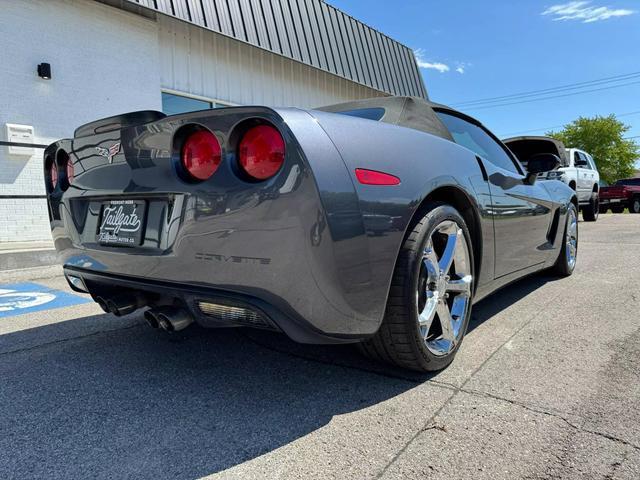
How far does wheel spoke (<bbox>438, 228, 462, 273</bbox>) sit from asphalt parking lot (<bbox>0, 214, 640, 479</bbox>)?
0.51m

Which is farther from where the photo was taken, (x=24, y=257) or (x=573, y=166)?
(x=573, y=166)

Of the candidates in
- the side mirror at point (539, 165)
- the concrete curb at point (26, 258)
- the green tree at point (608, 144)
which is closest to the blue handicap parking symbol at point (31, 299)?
the concrete curb at point (26, 258)

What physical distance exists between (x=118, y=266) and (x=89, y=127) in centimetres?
73

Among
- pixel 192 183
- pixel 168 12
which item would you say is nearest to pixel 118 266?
pixel 192 183

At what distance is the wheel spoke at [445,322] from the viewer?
2152 millimetres

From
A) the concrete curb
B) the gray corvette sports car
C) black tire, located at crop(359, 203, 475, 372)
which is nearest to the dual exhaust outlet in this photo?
Result: the gray corvette sports car

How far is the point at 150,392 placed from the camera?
1968mm

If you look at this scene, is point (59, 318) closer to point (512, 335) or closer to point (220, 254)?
point (220, 254)

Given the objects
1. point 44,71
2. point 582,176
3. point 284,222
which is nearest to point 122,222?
point 284,222

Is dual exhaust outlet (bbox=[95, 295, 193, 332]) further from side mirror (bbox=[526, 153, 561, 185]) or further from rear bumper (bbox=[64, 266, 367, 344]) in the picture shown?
side mirror (bbox=[526, 153, 561, 185])

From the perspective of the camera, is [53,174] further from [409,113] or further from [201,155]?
[409,113]

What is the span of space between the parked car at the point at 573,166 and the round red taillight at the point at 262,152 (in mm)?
8808

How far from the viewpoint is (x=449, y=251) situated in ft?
7.24

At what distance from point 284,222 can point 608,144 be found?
1945 inches
